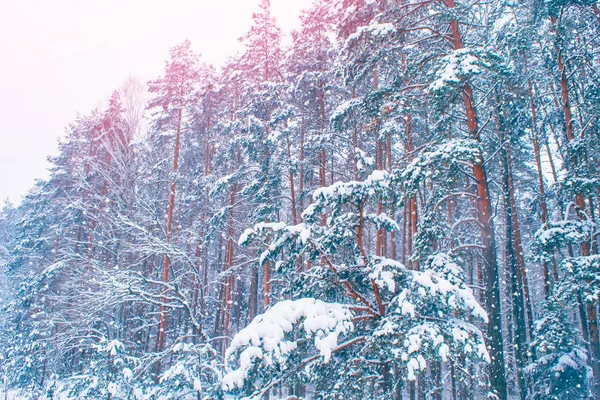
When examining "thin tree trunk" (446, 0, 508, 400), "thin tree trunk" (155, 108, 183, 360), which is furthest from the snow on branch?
"thin tree trunk" (155, 108, 183, 360)

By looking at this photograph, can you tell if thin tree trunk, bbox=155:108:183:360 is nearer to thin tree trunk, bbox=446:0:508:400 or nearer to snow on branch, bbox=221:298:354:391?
snow on branch, bbox=221:298:354:391

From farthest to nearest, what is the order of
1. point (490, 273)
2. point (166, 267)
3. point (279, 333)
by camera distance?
point (166, 267) → point (490, 273) → point (279, 333)

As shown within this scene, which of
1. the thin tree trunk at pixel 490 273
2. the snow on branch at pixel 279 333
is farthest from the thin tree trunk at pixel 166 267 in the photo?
the thin tree trunk at pixel 490 273

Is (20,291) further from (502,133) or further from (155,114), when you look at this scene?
(502,133)

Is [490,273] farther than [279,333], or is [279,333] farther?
[490,273]

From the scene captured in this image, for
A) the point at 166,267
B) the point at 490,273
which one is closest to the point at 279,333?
the point at 490,273

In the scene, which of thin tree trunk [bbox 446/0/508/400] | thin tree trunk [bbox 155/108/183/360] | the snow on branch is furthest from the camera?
thin tree trunk [bbox 155/108/183/360]

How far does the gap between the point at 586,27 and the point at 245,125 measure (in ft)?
39.9

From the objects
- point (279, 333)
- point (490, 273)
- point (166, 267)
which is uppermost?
point (166, 267)

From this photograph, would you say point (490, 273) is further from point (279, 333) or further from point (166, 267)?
point (166, 267)

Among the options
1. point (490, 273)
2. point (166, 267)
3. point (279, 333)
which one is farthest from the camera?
point (166, 267)

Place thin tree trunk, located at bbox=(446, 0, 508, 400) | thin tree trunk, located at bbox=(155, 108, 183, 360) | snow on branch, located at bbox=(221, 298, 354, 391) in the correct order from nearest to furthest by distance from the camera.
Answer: snow on branch, located at bbox=(221, 298, 354, 391), thin tree trunk, located at bbox=(446, 0, 508, 400), thin tree trunk, located at bbox=(155, 108, 183, 360)

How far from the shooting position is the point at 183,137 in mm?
21188

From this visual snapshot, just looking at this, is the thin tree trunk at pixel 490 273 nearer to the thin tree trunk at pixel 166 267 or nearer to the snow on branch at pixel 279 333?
the snow on branch at pixel 279 333
